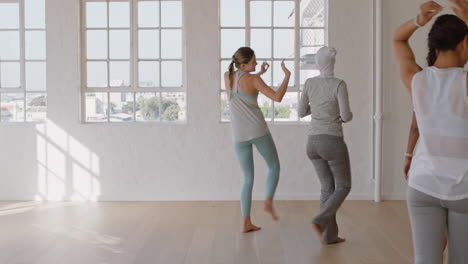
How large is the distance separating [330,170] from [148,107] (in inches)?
124

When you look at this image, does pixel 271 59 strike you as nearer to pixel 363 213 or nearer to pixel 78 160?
pixel 363 213

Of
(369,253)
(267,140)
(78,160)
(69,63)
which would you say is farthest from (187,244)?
(69,63)

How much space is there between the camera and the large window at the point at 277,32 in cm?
697

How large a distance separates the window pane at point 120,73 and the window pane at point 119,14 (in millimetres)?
461

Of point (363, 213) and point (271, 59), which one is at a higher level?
point (271, 59)

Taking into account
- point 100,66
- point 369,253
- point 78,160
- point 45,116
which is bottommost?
point 369,253

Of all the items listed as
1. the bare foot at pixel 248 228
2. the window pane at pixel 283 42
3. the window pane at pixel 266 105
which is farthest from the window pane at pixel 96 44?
the bare foot at pixel 248 228

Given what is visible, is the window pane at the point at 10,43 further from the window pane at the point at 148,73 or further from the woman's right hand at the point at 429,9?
the woman's right hand at the point at 429,9

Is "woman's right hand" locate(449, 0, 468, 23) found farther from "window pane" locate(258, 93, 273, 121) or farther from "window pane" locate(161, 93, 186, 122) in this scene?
"window pane" locate(161, 93, 186, 122)

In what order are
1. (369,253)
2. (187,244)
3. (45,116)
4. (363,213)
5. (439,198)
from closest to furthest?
(439,198), (369,253), (187,244), (363,213), (45,116)

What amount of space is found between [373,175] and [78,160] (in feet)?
11.5

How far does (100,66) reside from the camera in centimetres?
709

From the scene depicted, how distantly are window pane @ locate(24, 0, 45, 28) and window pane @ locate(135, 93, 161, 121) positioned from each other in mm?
1509

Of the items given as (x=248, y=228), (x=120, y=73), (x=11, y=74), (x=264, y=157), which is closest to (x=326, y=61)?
(x=264, y=157)
